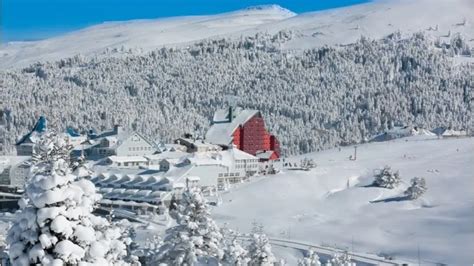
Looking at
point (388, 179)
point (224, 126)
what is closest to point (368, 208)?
point (388, 179)

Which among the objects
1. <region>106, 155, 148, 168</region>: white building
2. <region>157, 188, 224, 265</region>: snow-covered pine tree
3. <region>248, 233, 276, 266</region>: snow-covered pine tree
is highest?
<region>157, 188, 224, 265</region>: snow-covered pine tree

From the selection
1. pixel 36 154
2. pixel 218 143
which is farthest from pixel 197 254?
pixel 218 143

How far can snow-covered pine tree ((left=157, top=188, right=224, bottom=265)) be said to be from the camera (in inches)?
729

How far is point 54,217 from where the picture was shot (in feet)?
32.6

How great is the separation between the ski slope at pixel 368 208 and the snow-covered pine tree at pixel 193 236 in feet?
93.8

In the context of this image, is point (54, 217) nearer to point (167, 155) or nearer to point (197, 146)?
point (167, 155)

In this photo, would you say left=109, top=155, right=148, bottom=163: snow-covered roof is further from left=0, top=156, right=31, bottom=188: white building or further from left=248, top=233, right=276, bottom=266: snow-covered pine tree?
left=248, top=233, right=276, bottom=266: snow-covered pine tree

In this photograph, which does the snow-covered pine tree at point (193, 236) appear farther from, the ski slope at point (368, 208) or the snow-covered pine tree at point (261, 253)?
the ski slope at point (368, 208)

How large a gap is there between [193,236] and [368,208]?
4428 cm

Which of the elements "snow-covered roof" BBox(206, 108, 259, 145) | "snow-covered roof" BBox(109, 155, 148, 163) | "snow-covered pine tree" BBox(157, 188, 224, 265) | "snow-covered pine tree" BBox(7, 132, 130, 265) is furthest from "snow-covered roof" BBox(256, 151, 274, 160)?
"snow-covered pine tree" BBox(7, 132, 130, 265)

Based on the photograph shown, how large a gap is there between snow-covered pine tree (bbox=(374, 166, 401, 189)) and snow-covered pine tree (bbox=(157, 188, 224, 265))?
49990 mm

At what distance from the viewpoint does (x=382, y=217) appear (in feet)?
191

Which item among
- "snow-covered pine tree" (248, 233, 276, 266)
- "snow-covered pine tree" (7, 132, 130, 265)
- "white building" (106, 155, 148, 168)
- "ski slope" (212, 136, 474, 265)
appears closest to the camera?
"snow-covered pine tree" (7, 132, 130, 265)

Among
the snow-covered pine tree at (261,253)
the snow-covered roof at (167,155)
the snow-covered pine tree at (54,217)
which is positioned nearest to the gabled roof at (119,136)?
the snow-covered roof at (167,155)
